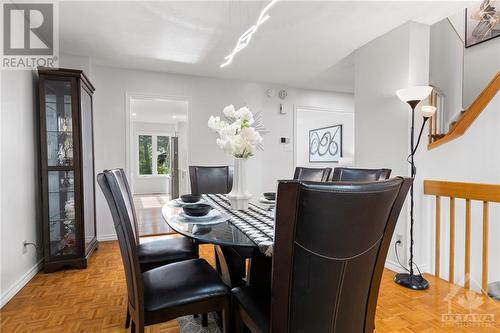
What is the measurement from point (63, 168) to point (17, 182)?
1.50 feet

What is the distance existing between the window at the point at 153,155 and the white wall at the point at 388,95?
7.46 m

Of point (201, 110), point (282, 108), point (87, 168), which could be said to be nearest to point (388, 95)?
point (282, 108)

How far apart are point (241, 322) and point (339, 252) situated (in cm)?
69

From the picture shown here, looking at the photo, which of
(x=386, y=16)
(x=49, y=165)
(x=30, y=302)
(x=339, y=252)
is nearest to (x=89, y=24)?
(x=49, y=165)

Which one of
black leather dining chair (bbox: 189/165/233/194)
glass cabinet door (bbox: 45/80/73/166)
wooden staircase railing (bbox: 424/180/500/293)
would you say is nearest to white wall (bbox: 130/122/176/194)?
glass cabinet door (bbox: 45/80/73/166)

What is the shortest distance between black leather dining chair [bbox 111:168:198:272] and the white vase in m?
0.45

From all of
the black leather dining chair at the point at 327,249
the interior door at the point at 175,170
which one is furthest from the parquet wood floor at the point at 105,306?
the interior door at the point at 175,170

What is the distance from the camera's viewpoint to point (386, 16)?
2.45m

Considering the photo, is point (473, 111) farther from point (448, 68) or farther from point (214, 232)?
point (214, 232)

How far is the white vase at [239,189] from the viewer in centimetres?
198

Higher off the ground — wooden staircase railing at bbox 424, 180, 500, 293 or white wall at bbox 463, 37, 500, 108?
white wall at bbox 463, 37, 500, 108

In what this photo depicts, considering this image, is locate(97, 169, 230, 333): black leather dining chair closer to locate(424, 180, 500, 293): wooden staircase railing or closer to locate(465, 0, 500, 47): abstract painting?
locate(424, 180, 500, 293): wooden staircase railing

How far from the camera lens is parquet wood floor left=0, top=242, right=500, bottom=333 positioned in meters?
1.80

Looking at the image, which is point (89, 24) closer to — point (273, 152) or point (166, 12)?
point (166, 12)
